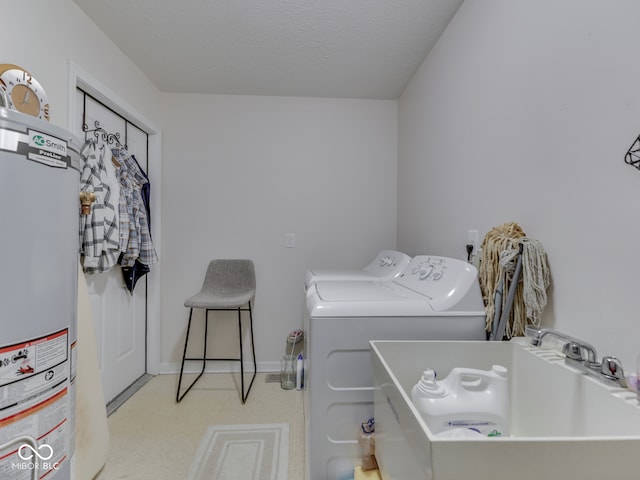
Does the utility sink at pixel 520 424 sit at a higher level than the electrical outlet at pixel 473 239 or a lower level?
lower

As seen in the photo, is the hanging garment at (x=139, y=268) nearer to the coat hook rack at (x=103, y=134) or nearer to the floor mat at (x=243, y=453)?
the coat hook rack at (x=103, y=134)

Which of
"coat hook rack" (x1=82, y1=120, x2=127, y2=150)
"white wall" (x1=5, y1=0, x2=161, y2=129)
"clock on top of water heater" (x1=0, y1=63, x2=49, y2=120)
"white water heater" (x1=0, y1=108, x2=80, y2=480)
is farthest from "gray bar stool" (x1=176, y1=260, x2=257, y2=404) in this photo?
"white water heater" (x1=0, y1=108, x2=80, y2=480)

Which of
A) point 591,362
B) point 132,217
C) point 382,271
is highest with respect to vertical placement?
point 132,217

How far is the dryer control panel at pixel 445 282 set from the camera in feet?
3.73

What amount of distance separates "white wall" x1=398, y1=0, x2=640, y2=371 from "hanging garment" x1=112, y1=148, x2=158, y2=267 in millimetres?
1951

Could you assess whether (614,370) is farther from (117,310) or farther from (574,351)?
(117,310)

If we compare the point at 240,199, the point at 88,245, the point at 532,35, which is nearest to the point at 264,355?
the point at 240,199

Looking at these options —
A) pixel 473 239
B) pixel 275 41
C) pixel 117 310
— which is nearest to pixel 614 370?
pixel 473 239

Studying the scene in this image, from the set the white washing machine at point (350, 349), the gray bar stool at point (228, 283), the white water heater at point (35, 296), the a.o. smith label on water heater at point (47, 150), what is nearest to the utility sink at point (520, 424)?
the white washing machine at point (350, 349)

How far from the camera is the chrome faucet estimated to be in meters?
0.68

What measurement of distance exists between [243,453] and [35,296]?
1334mm

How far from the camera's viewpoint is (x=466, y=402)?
80 cm

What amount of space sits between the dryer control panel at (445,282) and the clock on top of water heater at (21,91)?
5.33 feet

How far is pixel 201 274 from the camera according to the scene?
2.51 m
